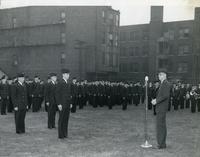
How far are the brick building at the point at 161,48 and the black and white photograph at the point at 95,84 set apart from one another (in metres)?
0.15

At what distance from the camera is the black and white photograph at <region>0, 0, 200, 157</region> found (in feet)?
40.3

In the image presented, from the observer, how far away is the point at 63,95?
13.8m

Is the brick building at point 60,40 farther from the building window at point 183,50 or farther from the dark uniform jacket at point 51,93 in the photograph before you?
the dark uniform jacket at point 51,93

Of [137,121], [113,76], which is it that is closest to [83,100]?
[137,121]

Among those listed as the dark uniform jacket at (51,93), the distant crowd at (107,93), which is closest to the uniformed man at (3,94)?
the distant crowd at (107,93)

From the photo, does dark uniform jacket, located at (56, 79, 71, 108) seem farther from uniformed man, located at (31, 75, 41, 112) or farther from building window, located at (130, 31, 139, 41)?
building window, located at (130, 31, 139, 41)

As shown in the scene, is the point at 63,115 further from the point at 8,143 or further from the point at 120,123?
the point at 120,123

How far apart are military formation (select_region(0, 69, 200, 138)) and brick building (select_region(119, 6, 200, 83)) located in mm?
27573

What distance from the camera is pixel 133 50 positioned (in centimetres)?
6694

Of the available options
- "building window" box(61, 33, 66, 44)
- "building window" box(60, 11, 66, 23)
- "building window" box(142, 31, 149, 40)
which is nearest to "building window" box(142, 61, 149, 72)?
"building window" box(142, 31, 149, 40)

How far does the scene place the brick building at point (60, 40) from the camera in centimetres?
4997

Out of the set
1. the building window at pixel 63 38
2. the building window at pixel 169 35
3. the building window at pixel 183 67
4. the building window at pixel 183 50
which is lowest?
the building window at pixel 183 67

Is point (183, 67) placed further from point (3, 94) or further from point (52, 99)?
point (52, 99)

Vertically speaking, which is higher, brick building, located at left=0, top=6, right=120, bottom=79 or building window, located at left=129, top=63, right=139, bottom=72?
brick building, located at left=0, top=6, right=120, bottom=79
